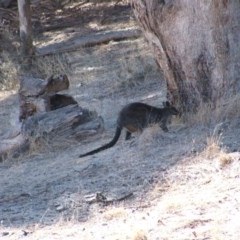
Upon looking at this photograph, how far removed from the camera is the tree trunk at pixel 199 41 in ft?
36.6

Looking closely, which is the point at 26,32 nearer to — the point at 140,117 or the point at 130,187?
the point at 140,117

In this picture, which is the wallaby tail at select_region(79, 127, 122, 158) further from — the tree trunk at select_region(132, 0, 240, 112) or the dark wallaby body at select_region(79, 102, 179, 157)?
the tree trunk at select_region(132, 0, 240, 112)

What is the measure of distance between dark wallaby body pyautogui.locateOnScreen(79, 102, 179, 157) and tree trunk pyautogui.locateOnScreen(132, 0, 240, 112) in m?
0.44

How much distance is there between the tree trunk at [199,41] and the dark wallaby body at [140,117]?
17.4 inches

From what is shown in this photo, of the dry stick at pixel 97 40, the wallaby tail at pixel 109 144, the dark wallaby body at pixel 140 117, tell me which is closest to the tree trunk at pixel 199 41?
the dark wallaby body at pixel 140 117

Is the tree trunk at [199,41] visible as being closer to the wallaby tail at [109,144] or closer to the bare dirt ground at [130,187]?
the bare dirt ground at [130,187]

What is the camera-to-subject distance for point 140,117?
37.3 feet

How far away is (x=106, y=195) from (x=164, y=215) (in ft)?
4.02

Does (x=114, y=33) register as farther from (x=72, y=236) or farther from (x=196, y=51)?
(x=72, y=236)

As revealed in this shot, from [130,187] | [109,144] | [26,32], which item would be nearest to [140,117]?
[109,144]

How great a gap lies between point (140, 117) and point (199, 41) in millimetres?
1306

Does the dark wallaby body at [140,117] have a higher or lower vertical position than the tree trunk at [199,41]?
lower

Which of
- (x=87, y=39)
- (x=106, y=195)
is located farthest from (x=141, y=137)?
(x=87, y=39)

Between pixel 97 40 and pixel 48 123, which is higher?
pixel 48 123
